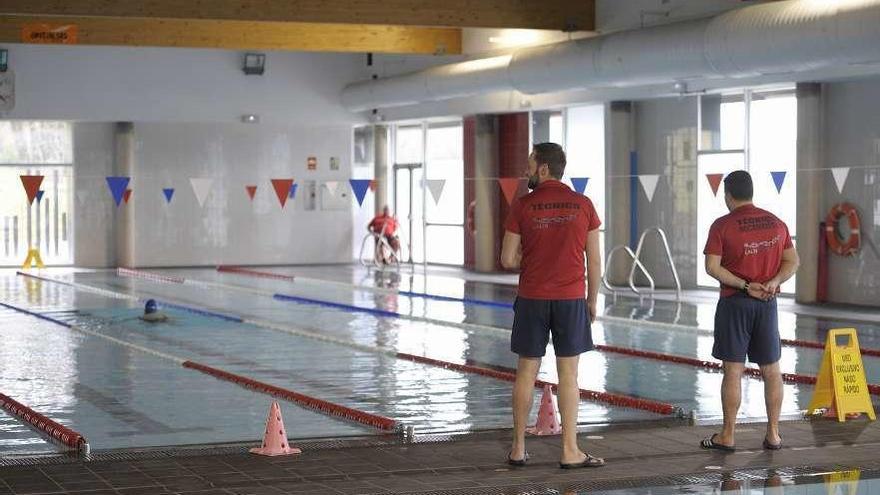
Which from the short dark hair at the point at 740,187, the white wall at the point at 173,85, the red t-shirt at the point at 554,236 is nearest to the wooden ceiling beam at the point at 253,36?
the white wall at the point at 173,85

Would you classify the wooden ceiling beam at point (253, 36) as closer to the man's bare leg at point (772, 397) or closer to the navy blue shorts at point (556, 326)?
the man's bare leg at point (772, 397)

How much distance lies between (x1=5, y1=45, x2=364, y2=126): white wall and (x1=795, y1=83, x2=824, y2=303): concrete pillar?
13.0 m

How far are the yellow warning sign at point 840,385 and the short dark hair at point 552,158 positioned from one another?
2.58 m

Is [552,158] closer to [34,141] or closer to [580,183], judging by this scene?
[580,183]

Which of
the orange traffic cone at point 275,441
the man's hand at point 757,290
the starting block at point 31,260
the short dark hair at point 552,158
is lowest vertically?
the orange traffic cone at point 275,441

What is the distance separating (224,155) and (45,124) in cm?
368

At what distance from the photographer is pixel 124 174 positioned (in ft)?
90.1

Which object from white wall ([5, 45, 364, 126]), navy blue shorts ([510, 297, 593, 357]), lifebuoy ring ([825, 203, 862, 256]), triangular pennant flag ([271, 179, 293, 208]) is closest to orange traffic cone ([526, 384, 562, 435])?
navy blue shorts ([510, 297, 593, 357])

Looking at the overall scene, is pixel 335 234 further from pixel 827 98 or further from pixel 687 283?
pixel 827 98

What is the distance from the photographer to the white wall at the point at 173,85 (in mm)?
26656

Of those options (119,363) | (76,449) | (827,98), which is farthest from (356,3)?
(76,449)

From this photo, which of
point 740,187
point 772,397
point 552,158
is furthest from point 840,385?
point 552,158

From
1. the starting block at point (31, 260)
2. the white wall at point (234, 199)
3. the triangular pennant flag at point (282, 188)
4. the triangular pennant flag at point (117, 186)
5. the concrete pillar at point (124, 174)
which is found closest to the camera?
the triangular pennant flag at point (117, 186)

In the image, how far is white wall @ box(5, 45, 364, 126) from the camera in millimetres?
26656
